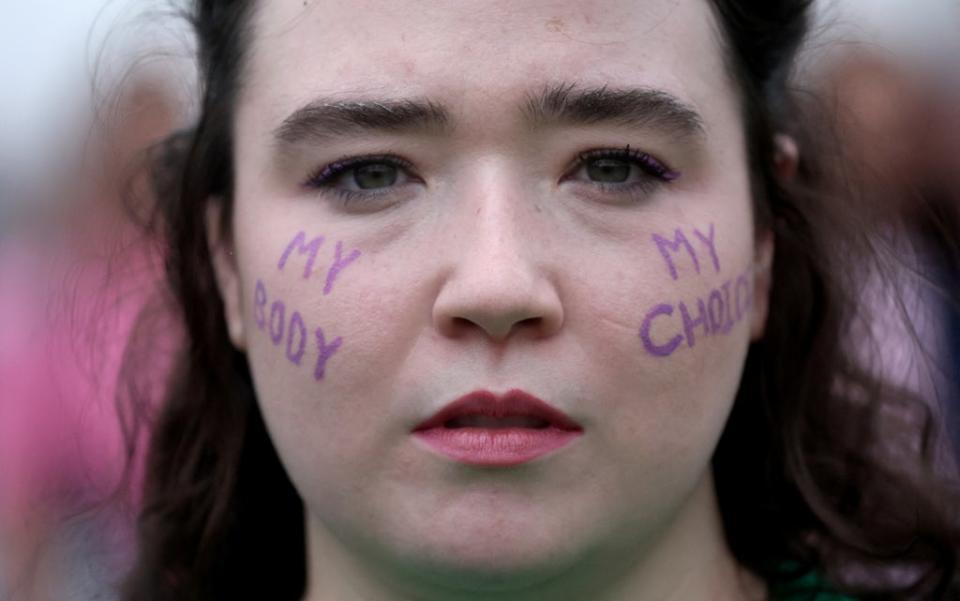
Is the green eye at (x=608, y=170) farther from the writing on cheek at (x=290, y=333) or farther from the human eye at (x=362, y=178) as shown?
the writing on cheek at (x=290, y=333)

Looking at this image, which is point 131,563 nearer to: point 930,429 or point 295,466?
point 295,466

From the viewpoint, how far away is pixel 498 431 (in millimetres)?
1799

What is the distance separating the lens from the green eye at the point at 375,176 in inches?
76.0

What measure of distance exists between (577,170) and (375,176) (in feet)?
0.98

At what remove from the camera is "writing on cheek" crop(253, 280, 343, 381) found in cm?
189

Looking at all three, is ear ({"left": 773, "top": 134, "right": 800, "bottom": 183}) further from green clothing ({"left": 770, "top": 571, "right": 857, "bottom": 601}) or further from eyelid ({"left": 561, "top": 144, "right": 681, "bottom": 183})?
green clothing ({"left": 770, "top": 571, "right": 857, "bottom": 601})

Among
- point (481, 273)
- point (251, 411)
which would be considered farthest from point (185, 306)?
point (481, 273)

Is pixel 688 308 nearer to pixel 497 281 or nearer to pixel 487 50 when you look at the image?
pixel 497 281

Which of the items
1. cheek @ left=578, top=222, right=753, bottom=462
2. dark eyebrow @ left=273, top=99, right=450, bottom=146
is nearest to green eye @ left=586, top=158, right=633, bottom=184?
cheek @ left=578, top=222, right=753, bottom=462

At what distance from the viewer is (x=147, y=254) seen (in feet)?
8.63

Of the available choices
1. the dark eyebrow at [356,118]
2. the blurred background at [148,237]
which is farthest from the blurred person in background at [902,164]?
the dark eyebrow at [356,118]

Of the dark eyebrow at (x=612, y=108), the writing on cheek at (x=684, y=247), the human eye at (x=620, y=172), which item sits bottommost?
the writing on cheek at (x=684, y=247)

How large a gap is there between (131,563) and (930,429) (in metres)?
1.56

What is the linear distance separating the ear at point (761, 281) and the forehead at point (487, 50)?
0.29 metres
